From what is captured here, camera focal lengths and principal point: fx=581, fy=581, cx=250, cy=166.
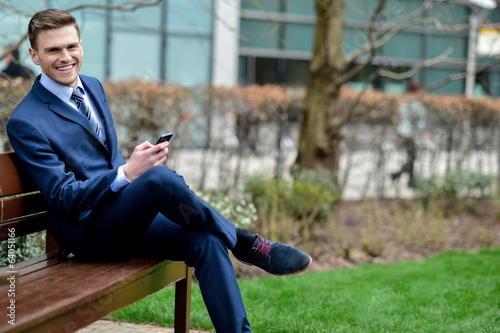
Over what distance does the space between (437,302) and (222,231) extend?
78.1 inches

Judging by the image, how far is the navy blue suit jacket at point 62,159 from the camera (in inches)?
98.8

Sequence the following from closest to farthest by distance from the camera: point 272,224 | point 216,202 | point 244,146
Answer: point 216,202 < point 272,224 < point 244,146

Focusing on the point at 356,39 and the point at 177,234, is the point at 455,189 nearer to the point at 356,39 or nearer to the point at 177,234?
the point at 356,39

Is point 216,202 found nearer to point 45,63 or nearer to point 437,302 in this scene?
point 437,302

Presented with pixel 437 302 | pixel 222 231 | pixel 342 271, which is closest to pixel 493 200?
pixel 342 271

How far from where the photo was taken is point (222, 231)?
8.59 ft

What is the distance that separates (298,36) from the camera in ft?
55.9

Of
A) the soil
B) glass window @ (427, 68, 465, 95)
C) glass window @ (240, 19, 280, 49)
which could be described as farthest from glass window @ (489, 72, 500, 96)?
the soil

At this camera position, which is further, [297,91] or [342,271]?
[297,91]

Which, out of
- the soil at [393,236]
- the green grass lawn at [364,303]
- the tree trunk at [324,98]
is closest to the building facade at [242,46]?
the tree trunk at [324,98]

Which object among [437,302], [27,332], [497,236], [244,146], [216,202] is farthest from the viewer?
[244,146]

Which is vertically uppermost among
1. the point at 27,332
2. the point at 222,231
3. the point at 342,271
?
the point at 222,231

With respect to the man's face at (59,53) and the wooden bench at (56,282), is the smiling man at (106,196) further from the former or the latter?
the wooden bench at (56,282)

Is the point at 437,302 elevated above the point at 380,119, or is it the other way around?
the point at 380,119
